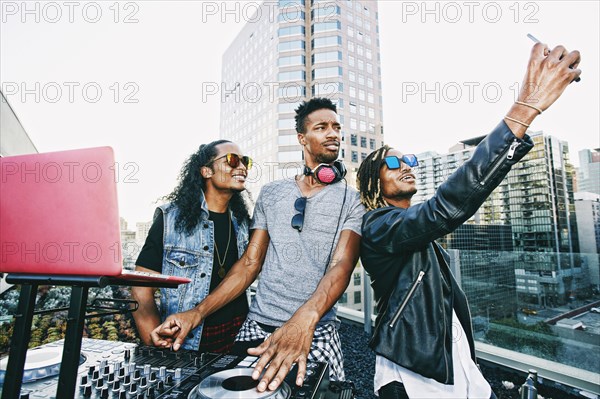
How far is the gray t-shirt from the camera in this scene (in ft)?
5.98

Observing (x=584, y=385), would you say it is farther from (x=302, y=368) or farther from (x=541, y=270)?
(x=302, y=368)

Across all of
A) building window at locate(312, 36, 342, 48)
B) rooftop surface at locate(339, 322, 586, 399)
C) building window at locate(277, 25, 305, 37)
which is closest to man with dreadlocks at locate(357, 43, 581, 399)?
rooftop surface at locate(339, 322, 586, 399)

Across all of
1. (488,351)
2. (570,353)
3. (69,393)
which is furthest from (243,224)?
(570,353)

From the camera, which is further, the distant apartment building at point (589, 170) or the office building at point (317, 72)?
the distant apartment building at point (589, 170)

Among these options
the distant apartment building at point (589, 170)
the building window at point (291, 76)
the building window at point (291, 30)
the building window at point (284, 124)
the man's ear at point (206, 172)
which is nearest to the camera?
the man's ear at point (206, 172)

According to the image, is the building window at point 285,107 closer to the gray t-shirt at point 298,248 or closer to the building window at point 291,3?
the building window at point 291,3

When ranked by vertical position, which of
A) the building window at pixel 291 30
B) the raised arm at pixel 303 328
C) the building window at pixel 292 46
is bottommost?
the raised arm at pixel 303 328

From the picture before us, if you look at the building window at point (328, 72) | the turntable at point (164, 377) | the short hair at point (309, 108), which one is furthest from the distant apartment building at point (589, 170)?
the turntable at point (164, 377)

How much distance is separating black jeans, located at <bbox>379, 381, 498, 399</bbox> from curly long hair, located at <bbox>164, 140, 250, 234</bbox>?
62.3 inches

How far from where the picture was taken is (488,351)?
3.81 metres

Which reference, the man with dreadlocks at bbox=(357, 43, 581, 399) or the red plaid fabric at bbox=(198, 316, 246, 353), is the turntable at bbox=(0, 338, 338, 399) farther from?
the red plaid fabric at bbox=(198, 316, 246, 353)

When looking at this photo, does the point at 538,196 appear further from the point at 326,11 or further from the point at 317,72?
the point at 326,11

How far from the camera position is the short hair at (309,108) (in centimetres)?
235

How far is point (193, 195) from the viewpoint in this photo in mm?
2541
